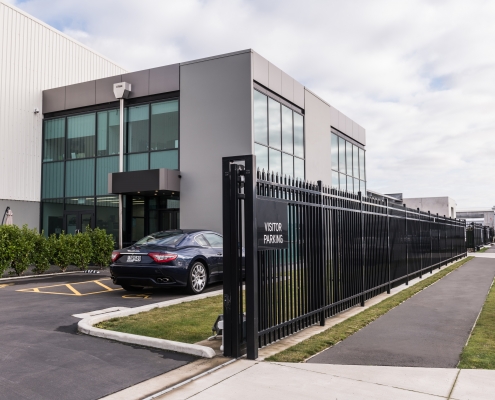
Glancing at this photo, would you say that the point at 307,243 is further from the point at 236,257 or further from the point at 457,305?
the point at 457,305

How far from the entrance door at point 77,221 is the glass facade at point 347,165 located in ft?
39.8

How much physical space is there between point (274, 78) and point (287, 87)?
4.34 feet

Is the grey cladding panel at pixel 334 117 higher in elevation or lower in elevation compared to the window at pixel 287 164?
higher

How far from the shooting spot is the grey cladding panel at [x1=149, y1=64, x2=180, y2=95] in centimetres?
1884

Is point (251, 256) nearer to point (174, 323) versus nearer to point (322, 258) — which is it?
point (322, 258)

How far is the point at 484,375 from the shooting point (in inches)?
186

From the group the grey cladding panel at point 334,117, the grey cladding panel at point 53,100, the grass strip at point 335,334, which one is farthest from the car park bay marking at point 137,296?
the grey cladding panel at point 334,117

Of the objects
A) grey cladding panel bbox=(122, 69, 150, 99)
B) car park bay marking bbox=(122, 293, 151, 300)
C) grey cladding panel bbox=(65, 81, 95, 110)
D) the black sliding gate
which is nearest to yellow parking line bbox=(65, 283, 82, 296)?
car park bay marking bbox=(122, 293, 151, 300)

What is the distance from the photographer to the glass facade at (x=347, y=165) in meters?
26.3

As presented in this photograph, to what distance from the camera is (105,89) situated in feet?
67.8

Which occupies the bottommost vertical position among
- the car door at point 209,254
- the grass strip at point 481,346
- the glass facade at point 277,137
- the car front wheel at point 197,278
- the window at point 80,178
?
the grass strip at point 481,346

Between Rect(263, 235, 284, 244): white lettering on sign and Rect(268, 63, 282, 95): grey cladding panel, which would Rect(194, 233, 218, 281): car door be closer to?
Rect(263, 235, 284, 244): white lettering on sign

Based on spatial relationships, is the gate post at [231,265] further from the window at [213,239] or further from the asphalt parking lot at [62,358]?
the window at [213,239]

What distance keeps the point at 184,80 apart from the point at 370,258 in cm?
1166
